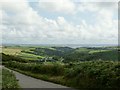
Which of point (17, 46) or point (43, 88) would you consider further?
point (17, 46)

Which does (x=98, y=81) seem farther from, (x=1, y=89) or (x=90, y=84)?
(x=1, y=89)

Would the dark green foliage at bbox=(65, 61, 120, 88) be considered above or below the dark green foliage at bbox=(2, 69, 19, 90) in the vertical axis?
above

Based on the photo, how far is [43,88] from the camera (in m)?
16.1

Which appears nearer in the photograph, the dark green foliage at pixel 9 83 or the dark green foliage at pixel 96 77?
the dark green foliage at pixel 96 77

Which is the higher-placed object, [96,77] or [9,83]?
[96,77]

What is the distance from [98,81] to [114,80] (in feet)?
3.75

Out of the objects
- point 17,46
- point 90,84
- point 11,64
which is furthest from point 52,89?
point 17,46

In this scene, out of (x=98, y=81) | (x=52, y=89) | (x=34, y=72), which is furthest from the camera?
(x=34, y=72)

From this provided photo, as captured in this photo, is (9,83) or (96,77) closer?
(96,77)

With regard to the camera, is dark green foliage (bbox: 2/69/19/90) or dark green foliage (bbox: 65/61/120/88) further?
dark green foliage (bbox: 2/69/19/90)

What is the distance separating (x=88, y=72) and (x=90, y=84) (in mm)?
1122

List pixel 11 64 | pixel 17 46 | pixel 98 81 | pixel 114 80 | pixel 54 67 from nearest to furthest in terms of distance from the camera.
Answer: pixel 114 80 < pixel 98 81 < pixel 54 67 < pixel 11 64 < pixel 17 46

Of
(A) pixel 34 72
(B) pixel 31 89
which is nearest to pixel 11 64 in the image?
(A) pixel 34 72

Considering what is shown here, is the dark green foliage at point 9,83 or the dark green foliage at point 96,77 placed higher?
the dark green foliage at point 96,77
